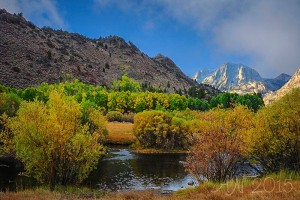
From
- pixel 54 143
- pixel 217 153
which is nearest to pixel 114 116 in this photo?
pixel 54 143

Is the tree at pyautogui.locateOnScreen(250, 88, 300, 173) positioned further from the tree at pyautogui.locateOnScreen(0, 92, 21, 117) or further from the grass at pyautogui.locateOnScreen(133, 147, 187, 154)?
the tree at pyautogui.locateOnScreen(0, 92, 21, 117)

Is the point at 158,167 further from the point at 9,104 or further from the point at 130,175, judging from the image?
the point at 9,104

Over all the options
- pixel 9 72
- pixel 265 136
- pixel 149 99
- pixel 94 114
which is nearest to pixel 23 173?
pixel 94 114

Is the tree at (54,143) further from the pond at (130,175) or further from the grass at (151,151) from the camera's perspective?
the grass at (151,151)

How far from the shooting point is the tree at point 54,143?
34781mm

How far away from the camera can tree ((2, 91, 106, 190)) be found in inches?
1369

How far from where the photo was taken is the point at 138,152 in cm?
8081

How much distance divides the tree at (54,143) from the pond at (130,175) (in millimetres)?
4363

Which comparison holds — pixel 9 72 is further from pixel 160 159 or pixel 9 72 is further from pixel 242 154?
pixel 242 154

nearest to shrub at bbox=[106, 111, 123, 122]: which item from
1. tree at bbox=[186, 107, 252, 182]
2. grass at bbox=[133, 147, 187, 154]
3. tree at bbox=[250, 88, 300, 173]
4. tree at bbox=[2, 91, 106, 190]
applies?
grass at bbox=[133, 147, 187, 154]

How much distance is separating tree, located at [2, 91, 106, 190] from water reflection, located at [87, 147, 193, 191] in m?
9.75

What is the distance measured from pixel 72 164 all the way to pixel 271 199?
80.2ft

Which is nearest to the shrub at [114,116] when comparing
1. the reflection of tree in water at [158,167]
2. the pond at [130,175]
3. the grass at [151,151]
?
the grass at [151,151]

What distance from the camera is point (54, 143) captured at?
114 ft
